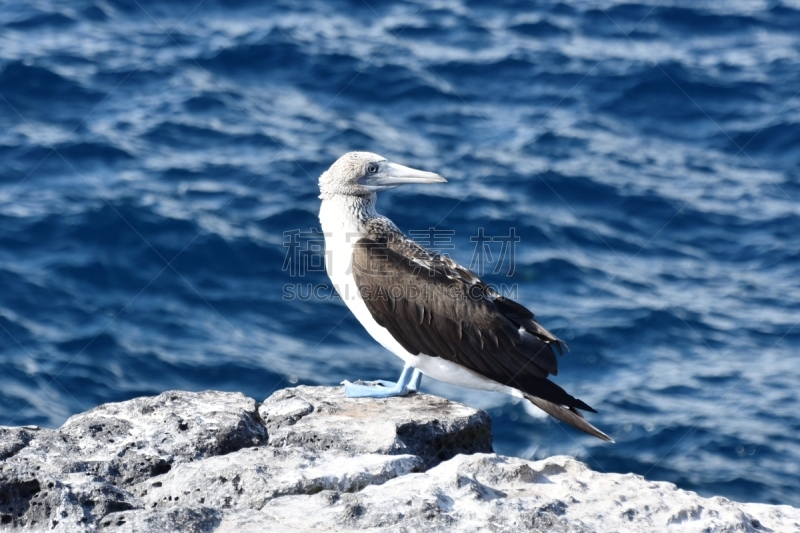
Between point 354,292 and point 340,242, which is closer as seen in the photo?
point 354,292

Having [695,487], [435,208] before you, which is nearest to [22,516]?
[695,487]

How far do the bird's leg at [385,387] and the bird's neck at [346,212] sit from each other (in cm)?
118

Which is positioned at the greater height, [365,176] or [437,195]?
[365,176]

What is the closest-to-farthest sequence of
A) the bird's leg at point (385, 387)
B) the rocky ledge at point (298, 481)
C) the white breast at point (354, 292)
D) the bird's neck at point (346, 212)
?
the rocky ledge at point (298, 481)
the bird's leg at point (385, 387)
the white breast at point (354, 292)
the bird's neck at point (346, 212)

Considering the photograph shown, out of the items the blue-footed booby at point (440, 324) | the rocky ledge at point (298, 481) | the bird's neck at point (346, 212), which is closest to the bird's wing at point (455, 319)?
the blue-footed booby at point (440, 324)

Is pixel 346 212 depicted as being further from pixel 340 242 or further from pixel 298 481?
pixel 298 481

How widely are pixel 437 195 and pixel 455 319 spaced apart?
7.06 meters

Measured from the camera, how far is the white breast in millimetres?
6762

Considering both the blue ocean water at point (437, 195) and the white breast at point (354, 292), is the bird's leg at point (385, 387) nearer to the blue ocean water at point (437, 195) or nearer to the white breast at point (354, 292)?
the white breast at point (354, 292)

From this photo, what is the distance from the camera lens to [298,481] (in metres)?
4.49

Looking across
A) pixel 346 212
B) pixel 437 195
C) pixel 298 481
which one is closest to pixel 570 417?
pixel 346 212

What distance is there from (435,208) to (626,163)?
318 cm

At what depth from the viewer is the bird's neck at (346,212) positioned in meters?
7.23

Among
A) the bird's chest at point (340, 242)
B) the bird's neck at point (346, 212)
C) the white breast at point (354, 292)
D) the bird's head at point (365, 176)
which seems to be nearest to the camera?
the white breast at point (354, 292)
